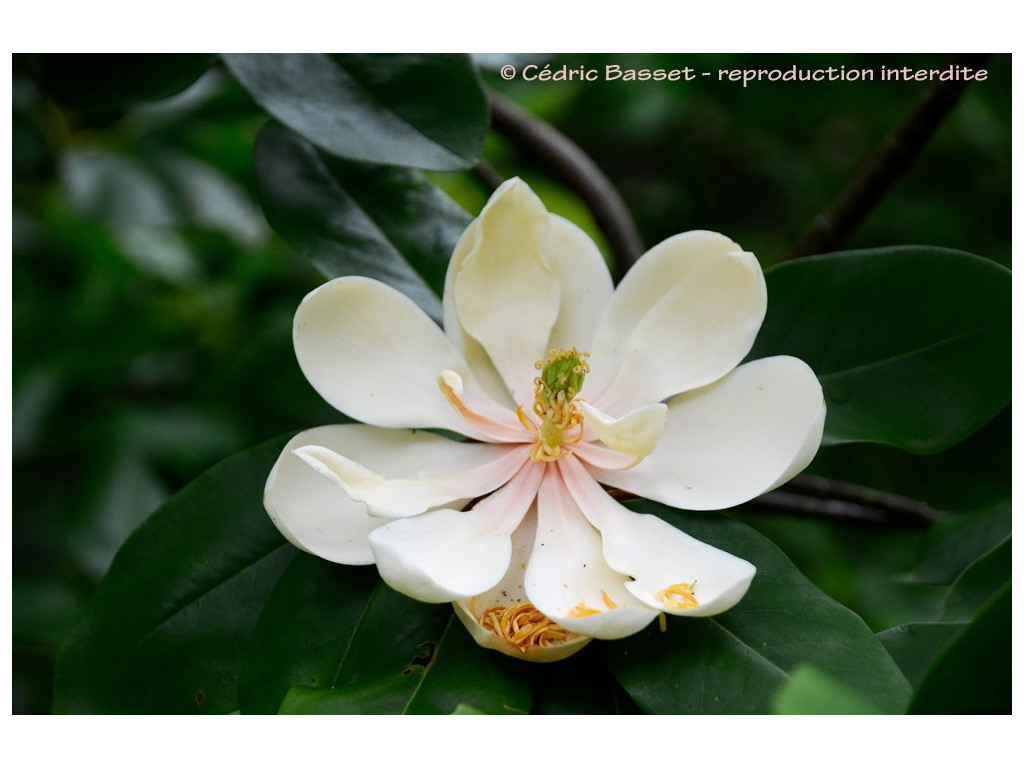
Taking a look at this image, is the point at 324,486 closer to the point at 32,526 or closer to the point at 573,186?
the point at 573,186

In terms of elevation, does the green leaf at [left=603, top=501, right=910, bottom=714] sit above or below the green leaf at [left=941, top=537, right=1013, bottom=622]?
below

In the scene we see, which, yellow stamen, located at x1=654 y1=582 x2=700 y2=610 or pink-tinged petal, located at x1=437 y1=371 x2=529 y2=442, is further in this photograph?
pink-tinged petal, located at x1=437 y1=371 x2=529 y2=442

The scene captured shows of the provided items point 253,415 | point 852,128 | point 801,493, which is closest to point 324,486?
point 801,493

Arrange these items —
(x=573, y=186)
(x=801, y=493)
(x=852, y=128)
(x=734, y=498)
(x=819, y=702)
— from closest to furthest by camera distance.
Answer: (x=819, y=702) < (x=734, y=498) < (x=801, y=493) < (x=573, y=186) < (x=852, y=128)

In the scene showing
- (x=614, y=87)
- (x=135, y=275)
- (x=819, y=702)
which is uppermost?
(x=614, y=87)

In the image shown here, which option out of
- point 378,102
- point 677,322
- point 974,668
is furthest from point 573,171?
point 974,668

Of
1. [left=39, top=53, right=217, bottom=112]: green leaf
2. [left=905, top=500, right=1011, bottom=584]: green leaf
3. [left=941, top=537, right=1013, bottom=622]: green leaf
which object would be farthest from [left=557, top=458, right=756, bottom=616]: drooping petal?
[left=39, top=53, right=217, bottom=112]: green leaf

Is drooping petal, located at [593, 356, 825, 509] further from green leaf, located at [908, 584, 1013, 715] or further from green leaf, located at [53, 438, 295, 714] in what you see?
green leaf, located at [53, 438, 295, 714]

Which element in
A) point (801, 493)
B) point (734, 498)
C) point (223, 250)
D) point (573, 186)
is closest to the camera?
point (734, 498)
